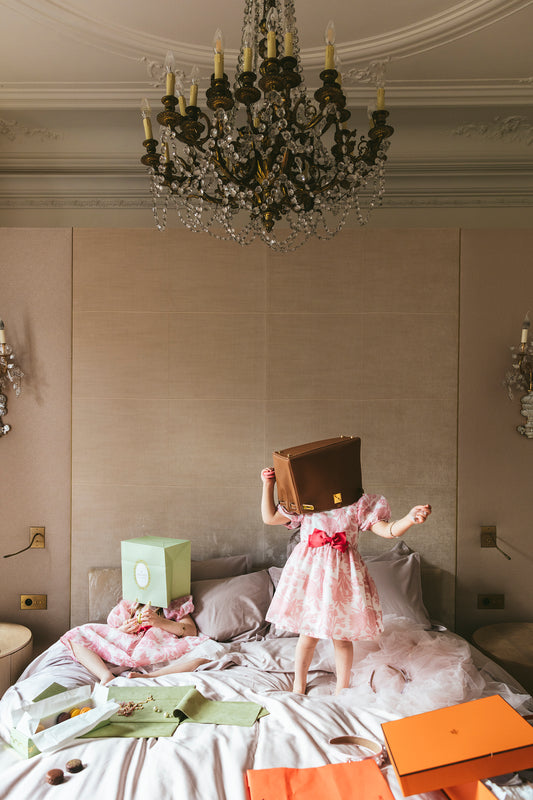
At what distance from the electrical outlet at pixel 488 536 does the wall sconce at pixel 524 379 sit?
1.70 ft

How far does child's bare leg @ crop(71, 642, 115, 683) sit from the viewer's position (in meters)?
2.25

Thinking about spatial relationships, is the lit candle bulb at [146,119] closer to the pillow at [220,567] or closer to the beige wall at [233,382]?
the beige wall at [233,382]

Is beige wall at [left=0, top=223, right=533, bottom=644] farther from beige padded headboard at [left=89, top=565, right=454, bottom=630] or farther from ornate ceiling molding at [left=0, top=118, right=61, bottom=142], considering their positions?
ornate ceiling molding at [left=0, top=118, right=61, bottom=142]

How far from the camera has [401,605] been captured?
2.63m

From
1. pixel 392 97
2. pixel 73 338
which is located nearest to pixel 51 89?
pixel 73 338

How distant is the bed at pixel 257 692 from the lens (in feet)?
4.91

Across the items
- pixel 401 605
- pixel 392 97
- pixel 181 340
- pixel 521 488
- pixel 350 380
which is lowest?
pixel 401 605

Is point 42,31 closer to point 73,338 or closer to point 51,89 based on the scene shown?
point 51,89

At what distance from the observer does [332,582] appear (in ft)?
7.07

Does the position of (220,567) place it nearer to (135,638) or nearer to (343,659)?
(135,638)

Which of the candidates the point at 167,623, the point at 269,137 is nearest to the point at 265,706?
the point at 167,623

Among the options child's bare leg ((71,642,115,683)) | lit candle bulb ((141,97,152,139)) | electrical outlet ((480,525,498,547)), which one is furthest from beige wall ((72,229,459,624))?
lit candle bulb ((141,97,152,139))

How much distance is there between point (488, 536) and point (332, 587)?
1.22 meters

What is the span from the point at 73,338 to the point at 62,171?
103 cm
